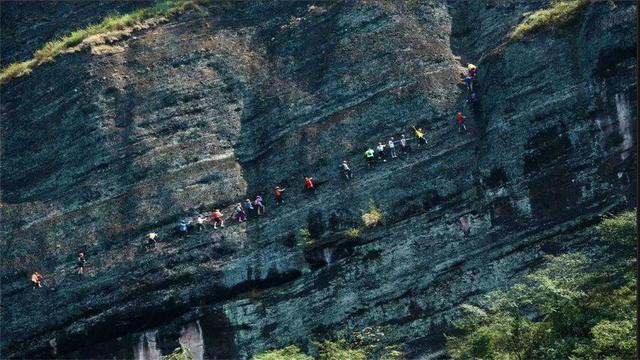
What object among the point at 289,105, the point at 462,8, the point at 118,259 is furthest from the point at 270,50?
the point at 118,259

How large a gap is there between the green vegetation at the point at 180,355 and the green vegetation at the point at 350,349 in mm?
1870

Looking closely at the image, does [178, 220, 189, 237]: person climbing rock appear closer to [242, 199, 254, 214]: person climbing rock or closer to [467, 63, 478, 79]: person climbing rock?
[242, 199, 254, 214]: person climbing rock

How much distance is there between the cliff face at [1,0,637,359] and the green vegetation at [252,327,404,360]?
0.49m

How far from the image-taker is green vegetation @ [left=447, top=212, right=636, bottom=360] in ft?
78.1

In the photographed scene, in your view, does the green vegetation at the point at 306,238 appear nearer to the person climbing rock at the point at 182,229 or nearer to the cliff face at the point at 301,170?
the cliff face at the point at 301,170

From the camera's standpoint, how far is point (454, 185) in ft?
100

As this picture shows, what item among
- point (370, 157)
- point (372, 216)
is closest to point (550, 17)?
point (370, 157)

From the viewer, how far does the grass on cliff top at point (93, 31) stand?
39.6 meters

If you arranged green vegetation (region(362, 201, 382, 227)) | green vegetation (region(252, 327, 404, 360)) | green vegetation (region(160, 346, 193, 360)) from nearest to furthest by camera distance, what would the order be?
green vegetation (region(252, 327, 404, 360)) < green vegetation (region(160, 346, 193, 360)) < green vegetation (region(362, 201, 382, 227))

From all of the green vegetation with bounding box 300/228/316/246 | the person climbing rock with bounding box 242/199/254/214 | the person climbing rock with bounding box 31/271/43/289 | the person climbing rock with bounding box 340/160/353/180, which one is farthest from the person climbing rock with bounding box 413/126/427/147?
the person climbing rock with bounding box 31/271/43/289

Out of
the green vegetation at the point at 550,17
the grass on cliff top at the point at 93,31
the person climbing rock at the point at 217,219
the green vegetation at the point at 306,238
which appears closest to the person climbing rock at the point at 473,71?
the green vegetation at the point at 550,17

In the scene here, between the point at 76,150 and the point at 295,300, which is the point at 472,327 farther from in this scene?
the point at 76,150

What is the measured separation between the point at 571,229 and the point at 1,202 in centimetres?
1817

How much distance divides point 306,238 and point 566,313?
874cm
